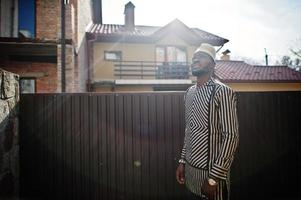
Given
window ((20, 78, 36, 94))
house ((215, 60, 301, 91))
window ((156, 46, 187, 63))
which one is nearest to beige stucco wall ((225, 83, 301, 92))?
house ((215, 60, 301, 91))

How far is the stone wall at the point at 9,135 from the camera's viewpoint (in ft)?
9.77

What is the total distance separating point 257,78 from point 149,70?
7.42 m

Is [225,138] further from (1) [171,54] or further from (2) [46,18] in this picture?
(1) [171,54]

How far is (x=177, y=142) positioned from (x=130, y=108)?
901mm

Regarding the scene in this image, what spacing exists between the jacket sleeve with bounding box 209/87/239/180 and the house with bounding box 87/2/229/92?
11.9 m

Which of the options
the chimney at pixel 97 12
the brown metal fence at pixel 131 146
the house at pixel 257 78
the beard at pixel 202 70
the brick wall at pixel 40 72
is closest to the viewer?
the beard at pixel 202 70

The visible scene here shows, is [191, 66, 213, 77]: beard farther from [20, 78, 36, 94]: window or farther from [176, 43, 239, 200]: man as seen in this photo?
[20, 78, 36, 94]: window

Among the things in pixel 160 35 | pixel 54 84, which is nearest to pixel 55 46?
pixel 54 84

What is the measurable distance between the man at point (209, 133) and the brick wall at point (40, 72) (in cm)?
861

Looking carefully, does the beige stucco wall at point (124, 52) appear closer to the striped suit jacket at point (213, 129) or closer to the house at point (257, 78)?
the house at point (257, 78)

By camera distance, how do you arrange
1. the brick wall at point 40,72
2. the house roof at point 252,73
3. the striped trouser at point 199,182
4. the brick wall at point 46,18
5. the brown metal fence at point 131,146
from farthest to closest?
the house roof at point 252,73 < the brick wall at point 40,72 < the brick wall at point 46,18 < the brown metal fence at point 131,146 < the striped trouser at point 199,182

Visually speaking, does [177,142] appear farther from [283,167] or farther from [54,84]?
[54,84]

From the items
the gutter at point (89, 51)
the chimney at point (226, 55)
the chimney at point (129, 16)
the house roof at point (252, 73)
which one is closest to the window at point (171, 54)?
the chimney at point (129, 16)

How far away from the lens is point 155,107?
393cm
